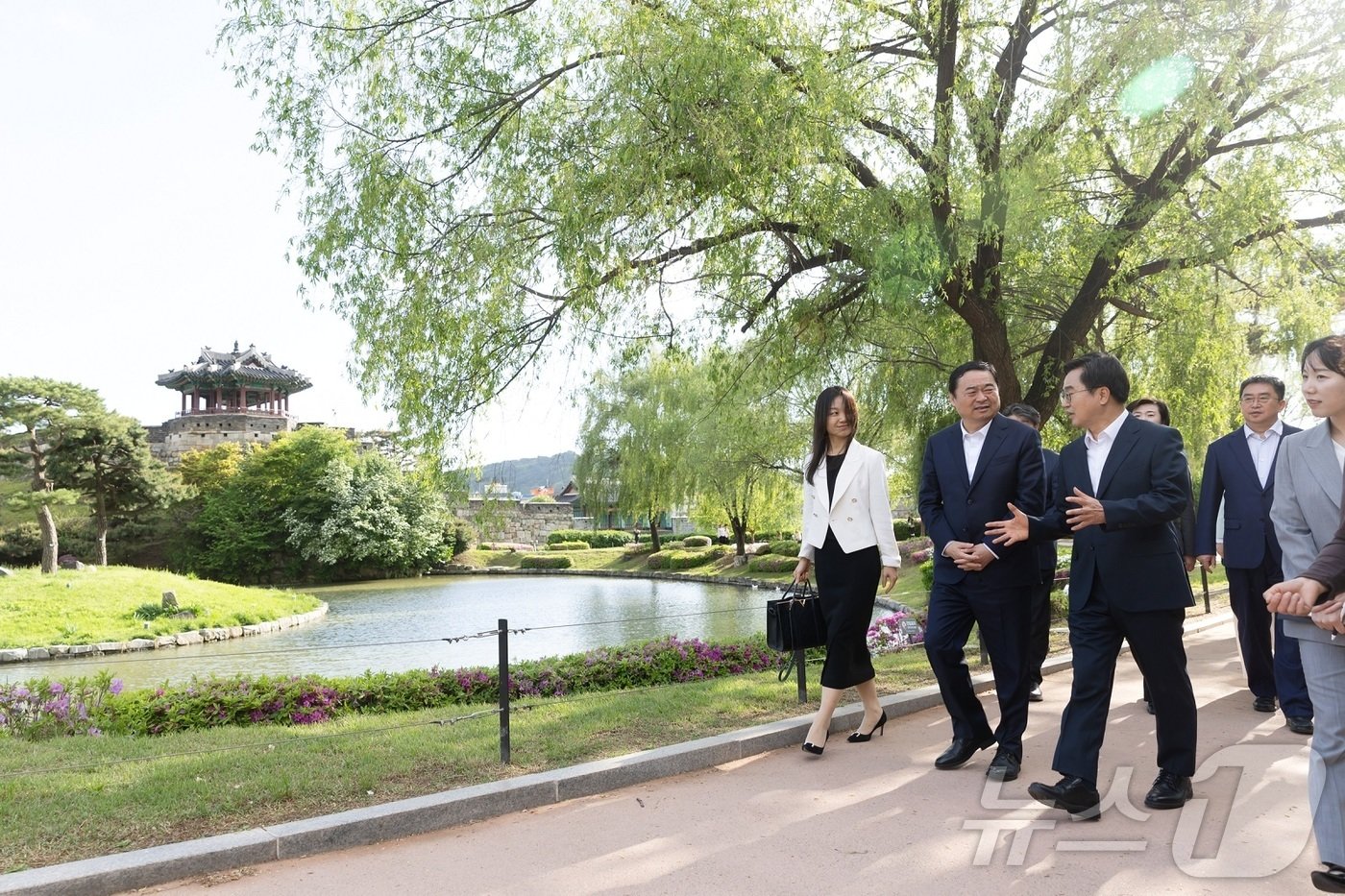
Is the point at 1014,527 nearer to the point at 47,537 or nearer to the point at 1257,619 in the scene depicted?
the point at 1257,619

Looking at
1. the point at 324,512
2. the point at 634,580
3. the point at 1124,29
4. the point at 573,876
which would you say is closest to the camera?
the point at 573,876

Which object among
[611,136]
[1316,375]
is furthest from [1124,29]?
[1316,375]

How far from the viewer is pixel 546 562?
130ft

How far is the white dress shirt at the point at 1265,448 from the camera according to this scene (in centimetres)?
497

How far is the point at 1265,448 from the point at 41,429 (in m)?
29.4

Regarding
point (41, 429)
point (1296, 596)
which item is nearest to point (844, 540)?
point (1296, 596)

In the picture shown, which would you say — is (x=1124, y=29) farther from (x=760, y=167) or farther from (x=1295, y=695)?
(x=1295, y=695)

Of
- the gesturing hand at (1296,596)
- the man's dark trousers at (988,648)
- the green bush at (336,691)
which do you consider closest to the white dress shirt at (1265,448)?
the man's dark trousers at (988,648)

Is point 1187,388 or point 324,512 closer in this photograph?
point 1187,388

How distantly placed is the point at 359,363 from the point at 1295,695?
6.69 m

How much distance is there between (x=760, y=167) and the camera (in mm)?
7004

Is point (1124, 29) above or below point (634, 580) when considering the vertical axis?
above

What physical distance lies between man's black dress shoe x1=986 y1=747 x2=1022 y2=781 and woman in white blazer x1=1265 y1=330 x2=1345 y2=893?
1341 millimetres

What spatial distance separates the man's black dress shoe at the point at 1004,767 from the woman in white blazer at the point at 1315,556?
134 centimetres
